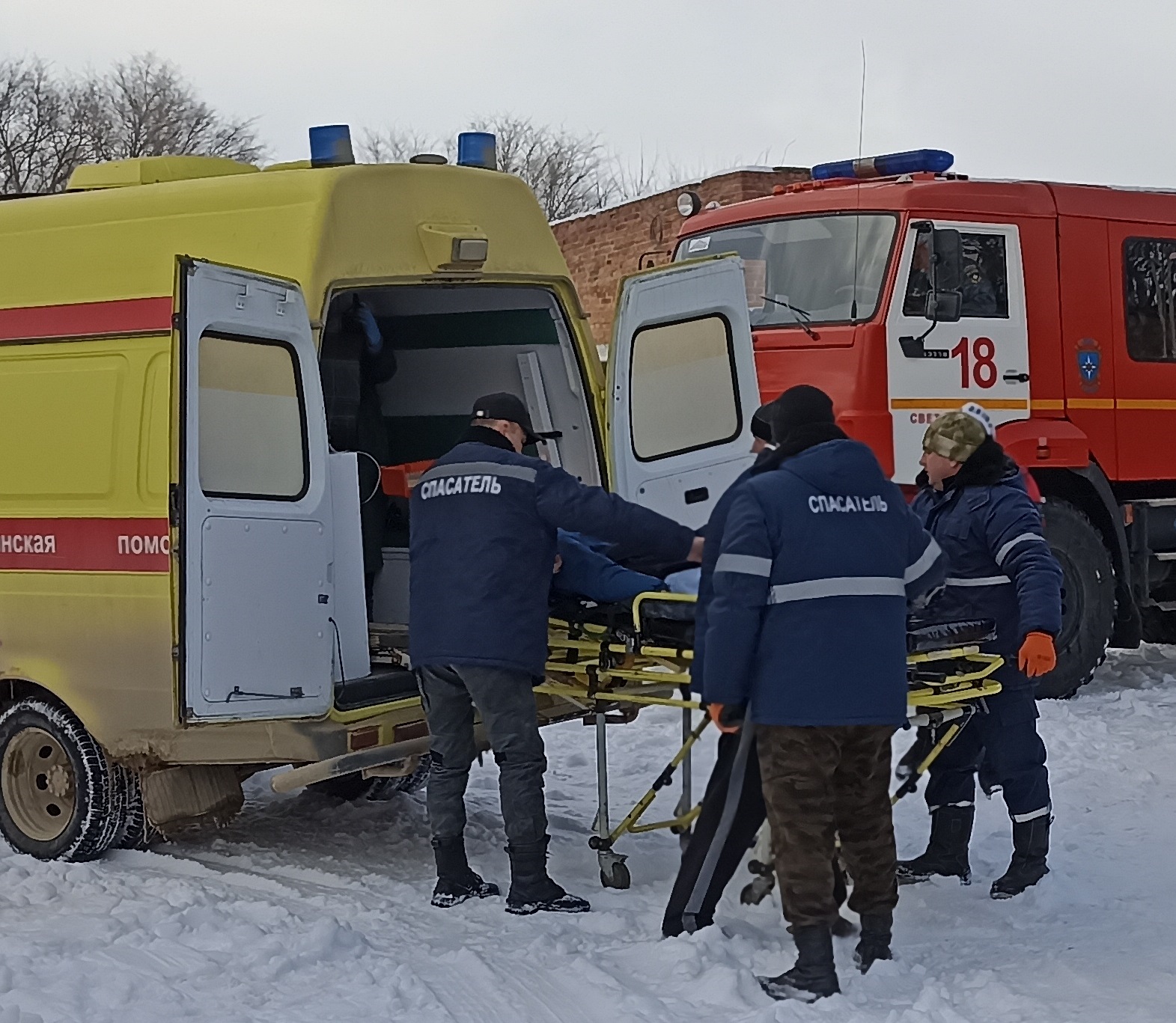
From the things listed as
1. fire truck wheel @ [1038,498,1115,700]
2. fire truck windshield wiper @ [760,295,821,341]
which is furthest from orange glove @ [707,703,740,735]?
fire truck wheel @ [1038,498,1115,700]

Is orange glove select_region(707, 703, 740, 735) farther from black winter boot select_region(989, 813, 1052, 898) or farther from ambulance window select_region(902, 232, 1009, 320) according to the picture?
ambulance window select_region(902, 232, 1009, 320)

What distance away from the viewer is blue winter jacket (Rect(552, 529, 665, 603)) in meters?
5.58

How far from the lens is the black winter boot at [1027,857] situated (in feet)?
18.0

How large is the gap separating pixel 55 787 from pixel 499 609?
215 centimetres

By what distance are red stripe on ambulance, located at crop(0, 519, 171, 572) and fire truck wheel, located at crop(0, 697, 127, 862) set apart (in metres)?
0.58

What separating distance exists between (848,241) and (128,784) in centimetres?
510

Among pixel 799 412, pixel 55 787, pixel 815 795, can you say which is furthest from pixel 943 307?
pixel 55 787

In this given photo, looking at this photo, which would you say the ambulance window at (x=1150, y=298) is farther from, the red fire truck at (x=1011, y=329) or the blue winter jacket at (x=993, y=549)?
the blue winter jacket at (x=993, y=549)

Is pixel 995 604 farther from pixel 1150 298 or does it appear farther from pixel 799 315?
pixel 1150 298

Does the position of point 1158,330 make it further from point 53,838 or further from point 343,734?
point 53,838

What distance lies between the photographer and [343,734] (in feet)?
18.3

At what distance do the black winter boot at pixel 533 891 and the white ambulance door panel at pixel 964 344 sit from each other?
391cm

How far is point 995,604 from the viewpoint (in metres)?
5.56

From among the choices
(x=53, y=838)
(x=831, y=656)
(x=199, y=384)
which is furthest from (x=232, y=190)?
(x=831, y=656)
